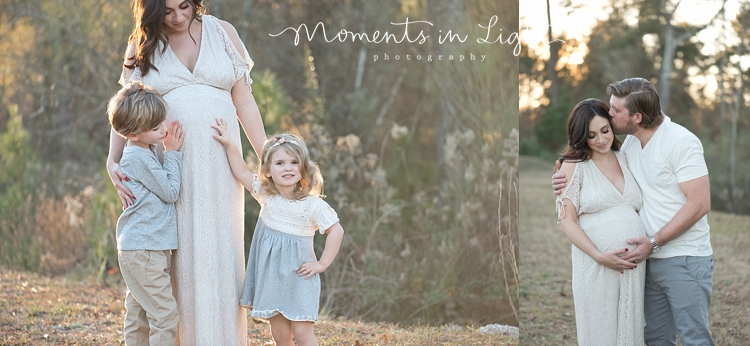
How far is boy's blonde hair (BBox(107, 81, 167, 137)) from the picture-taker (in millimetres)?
2949

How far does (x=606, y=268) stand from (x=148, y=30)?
2.32m

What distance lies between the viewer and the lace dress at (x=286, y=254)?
10.1 feet

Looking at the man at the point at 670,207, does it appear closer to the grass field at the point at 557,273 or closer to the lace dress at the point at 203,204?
the grass field at the point at 557,273

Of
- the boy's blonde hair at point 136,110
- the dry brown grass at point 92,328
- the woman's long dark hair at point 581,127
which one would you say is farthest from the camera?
the dry brown grass at point 92,328

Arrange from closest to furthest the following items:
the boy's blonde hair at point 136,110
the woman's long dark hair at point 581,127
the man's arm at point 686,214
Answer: the boy's blonde hair at point 136,110 < the man's arm at point 686,214 < the woman's long dark hair at point 581,127

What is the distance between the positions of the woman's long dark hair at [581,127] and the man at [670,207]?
81 millimetres

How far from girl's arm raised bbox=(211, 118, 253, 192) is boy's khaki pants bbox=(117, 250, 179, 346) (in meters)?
0.46

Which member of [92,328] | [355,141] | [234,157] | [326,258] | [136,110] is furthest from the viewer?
[355,141]

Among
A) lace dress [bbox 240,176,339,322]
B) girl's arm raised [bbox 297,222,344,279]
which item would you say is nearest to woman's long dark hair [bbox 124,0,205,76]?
lace dress [bbox 240,176,339,322]

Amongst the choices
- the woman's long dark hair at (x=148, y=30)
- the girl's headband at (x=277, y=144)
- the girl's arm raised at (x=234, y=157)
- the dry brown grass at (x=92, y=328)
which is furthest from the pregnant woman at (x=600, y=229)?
the woman's long dark hair at (x=148, y=30)

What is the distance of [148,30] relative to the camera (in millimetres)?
3078

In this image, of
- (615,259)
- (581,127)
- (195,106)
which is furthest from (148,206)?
(615,259)

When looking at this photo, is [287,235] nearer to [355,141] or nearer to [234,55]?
[234,55]

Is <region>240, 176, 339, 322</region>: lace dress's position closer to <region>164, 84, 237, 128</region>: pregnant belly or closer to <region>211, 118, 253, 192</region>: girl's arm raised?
<region>211, 118, 253, 192</region>: girl's arm raised
